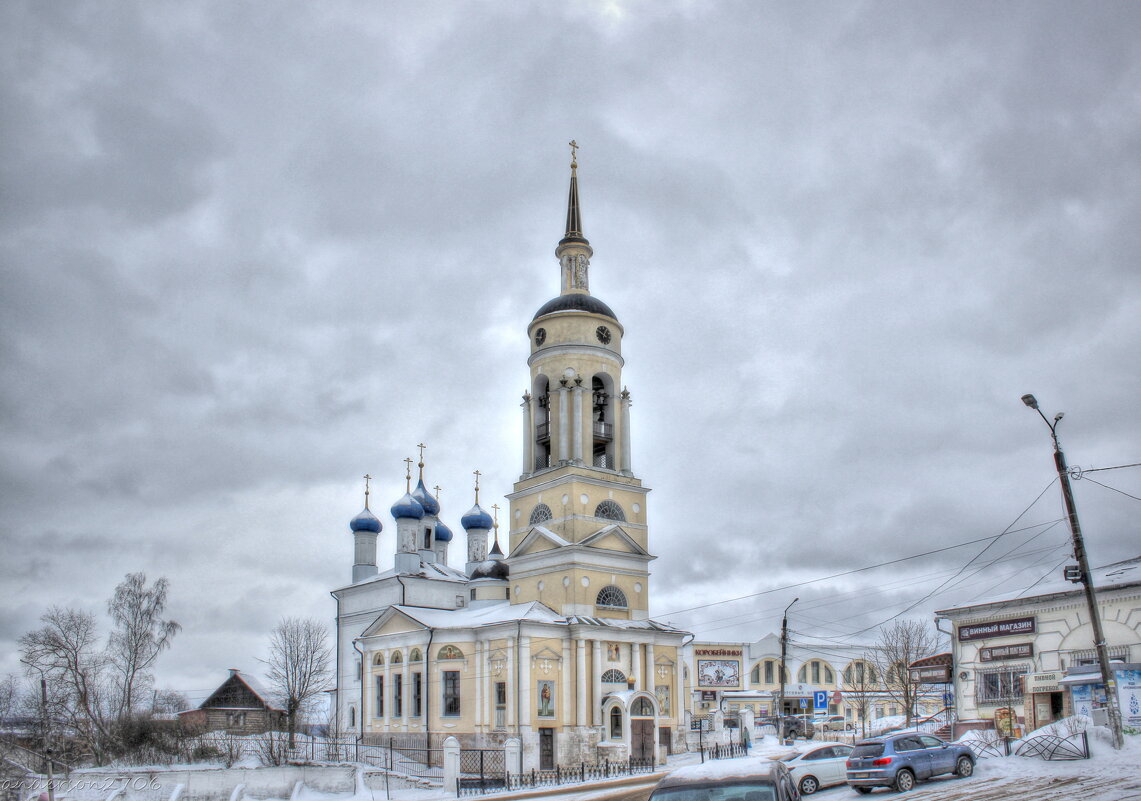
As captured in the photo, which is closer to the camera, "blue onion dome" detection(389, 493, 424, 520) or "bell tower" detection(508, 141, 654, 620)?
"bell tower" detection(508, 141, 654, 620)

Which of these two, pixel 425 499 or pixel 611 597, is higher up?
pixel 425 499

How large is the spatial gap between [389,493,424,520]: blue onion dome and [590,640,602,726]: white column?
53.7 ft

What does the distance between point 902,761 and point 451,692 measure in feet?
74.5

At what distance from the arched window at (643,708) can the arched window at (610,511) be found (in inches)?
308

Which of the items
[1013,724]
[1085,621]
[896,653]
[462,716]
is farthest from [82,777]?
[896,653]

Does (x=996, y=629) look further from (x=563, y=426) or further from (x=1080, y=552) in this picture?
(x=563, y=426)

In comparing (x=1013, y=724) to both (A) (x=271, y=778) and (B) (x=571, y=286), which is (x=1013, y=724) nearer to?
(A) (x=271, y=778)

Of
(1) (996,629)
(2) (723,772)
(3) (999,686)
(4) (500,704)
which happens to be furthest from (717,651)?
(2) (723,772)

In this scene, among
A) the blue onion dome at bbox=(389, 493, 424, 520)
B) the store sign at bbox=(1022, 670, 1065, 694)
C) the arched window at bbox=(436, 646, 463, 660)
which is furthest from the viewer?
the blue onion dome at bbox=(389, 493, 424, 520)

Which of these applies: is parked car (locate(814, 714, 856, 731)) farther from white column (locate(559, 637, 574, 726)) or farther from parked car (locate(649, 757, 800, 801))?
parked car (locate(649, 757, 800, 801))

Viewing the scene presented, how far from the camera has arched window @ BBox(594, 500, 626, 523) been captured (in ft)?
137

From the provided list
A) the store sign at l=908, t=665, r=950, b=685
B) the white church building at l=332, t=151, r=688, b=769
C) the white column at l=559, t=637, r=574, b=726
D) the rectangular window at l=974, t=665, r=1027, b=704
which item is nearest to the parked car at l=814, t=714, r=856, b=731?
the white church building at l=332, t=151, r=688, b=769

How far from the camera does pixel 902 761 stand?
1992 cm

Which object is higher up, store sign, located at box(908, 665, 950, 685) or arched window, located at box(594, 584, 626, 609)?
arched window, located at box(594, 584, 626, 609)
